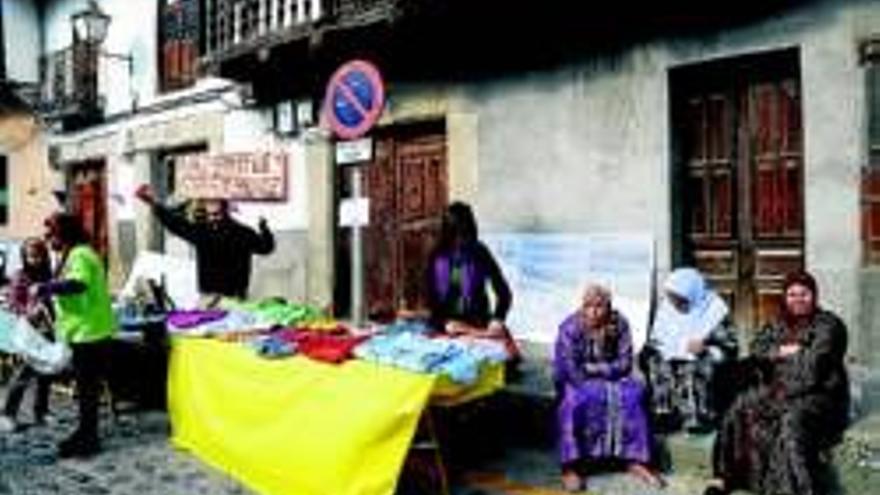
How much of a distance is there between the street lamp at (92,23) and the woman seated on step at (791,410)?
654 inches

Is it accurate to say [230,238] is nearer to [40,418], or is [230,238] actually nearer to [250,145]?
[40,418]

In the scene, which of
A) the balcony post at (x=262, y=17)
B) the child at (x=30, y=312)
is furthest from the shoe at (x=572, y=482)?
the balcony post at (x=262, y=17)

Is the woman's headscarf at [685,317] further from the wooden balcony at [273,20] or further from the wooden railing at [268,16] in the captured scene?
the wooden railing at [268,16]

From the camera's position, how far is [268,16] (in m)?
16.7

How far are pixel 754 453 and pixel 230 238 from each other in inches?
225

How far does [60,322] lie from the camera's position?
9.61 metres

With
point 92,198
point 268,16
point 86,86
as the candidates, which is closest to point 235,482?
point 268,16

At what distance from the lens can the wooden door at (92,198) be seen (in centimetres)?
2369

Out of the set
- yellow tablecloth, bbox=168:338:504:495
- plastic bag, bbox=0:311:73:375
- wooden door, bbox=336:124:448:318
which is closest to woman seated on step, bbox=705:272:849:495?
yellow tablecloth, bbox=168:338:504:495

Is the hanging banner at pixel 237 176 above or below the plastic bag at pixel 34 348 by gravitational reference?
above

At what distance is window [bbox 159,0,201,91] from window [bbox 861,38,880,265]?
11.9 m

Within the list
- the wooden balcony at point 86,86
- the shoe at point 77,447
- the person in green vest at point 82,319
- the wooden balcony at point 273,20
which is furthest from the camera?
the wooden balcony at point 86,86

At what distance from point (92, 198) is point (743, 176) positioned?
15.9 metres

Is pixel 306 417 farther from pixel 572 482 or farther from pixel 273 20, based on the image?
pixel 273 20
